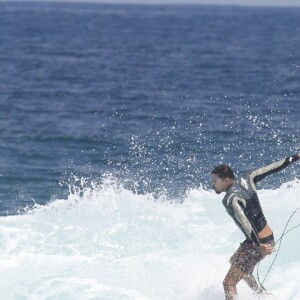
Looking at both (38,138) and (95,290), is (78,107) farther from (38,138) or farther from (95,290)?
(95,290)

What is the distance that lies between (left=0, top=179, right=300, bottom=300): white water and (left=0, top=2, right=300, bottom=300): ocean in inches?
1.0

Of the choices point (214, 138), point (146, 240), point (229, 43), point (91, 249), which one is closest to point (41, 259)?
point (91, 249)

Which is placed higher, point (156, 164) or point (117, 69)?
point (117, 69)

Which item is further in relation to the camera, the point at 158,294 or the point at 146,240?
the point at 146,240

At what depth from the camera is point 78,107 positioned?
101 ft

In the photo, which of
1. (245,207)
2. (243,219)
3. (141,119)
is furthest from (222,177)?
(141,119)

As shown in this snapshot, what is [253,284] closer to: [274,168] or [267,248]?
[267,248]

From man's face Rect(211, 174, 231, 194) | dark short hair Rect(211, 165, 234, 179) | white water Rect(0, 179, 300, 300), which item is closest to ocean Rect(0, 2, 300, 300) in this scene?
white water Rect(0, 179, 300, 300)

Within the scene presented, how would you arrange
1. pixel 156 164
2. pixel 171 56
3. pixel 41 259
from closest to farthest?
pixel 41 259
pixel 156 164
pixel 171 56

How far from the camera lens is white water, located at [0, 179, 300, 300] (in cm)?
1202

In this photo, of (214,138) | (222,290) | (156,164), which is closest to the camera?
(222,290)

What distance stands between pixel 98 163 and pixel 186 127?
3700 mm

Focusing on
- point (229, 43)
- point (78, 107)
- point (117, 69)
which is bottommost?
point (78, 107)

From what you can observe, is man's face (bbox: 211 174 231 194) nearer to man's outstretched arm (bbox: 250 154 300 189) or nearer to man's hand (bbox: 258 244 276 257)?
man's outstretched arm (bbox: 250 154 300 189)
